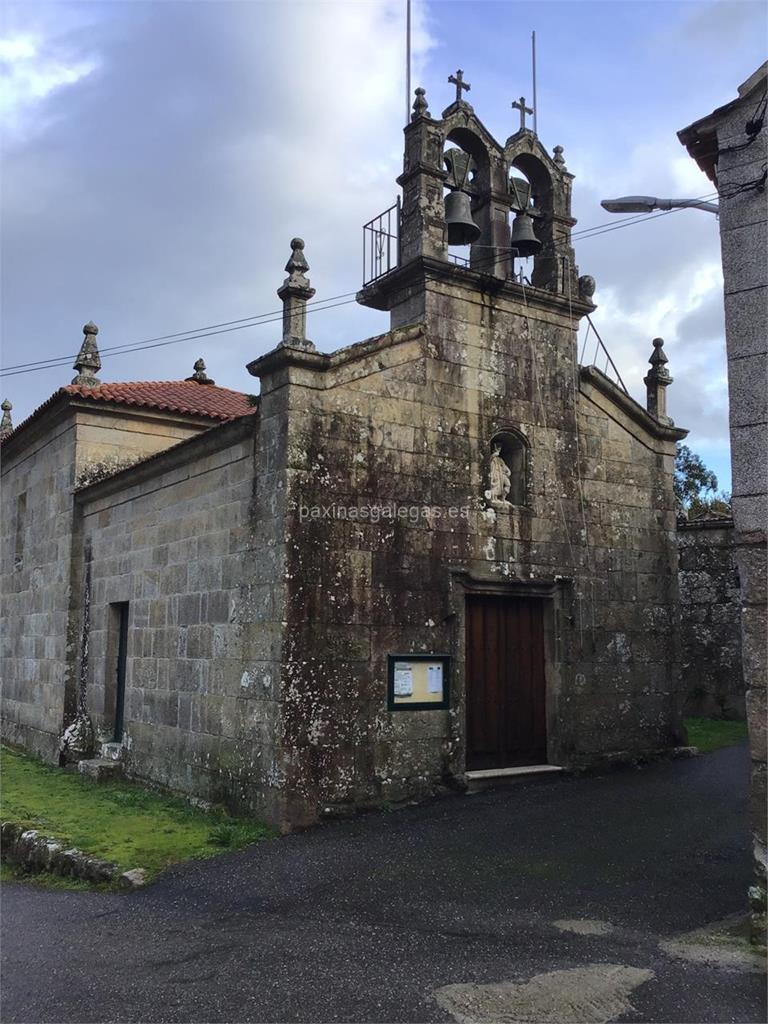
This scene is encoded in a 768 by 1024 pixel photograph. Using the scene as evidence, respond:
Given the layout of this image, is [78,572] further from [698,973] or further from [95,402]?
[698,973]

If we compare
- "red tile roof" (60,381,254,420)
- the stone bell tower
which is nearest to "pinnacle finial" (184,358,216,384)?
"red tile roof" (60,381,254,420)

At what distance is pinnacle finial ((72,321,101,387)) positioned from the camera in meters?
13.3

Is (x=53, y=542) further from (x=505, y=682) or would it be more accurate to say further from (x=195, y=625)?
(x=505, y=682)

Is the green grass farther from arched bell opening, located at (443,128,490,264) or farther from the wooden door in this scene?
arched bell opening, located at (443,128,490,264)

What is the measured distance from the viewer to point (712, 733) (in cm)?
1308

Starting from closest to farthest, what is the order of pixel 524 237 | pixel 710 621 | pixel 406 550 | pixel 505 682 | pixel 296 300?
pixel 296 300
pixel 406 550
pixel 505 682
pixel 524 237
pixel 710 621

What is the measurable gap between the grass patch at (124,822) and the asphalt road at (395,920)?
0.43 meters

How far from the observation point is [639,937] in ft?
16.2

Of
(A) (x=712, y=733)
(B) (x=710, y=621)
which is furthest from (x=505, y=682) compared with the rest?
(B) (x=710, y=621)

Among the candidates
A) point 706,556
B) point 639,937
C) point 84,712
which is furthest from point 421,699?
point 706,556

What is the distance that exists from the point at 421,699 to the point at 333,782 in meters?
1.29

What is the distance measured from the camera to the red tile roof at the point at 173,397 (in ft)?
41.7

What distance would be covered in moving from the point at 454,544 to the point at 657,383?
4466 mm

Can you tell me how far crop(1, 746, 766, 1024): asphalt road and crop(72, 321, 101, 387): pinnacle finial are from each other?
8401 millimetres
